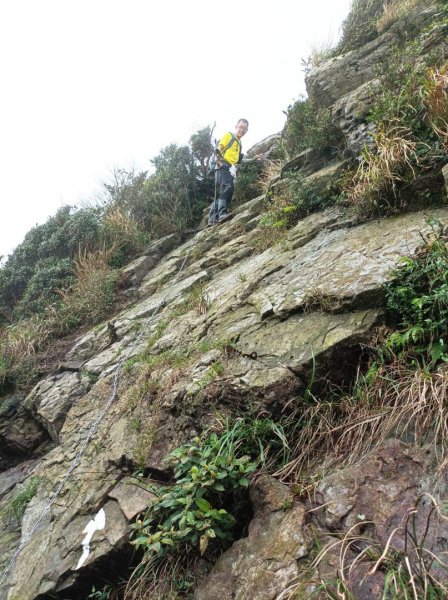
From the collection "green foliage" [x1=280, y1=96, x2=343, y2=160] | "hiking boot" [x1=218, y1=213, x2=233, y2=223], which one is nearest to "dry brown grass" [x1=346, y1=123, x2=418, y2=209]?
→ "green foliage" [x1=280, y1=96, x2=343, y2=160]

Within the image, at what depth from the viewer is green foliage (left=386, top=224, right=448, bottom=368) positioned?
2752 mm

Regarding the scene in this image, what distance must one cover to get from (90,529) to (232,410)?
160 centimetres

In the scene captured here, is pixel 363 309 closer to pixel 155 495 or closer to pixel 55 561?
pixel 155 495

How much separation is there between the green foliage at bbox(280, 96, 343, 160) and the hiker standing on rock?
0.98 m

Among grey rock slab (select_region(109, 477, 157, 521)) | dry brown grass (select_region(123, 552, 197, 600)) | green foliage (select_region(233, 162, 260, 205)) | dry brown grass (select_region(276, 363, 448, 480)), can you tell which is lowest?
dry brown grass (select_region(123, 552, 197, 600))

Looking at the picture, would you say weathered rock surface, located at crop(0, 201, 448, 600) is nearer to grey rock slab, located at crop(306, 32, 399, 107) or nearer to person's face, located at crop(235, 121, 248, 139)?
grey rock slab, located at crop(306, 32, 399, 107)

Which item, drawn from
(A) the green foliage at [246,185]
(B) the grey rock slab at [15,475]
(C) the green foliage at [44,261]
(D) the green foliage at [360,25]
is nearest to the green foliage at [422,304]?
(B) the grey rock slab at [15,475]

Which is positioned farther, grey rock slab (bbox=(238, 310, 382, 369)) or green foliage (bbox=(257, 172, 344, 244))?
green foliage (bbox=(257, 172, 344, 244))

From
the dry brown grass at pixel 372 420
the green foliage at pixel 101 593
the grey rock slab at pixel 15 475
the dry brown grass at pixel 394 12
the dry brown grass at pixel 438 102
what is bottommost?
the green foliage at pixel 101 593

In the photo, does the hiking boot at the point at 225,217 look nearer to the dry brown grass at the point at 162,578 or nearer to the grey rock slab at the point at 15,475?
the grey rock slab at the point at 15,475

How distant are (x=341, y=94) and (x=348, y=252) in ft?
15.7

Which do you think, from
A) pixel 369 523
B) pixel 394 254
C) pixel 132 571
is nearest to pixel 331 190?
pixel 394 254

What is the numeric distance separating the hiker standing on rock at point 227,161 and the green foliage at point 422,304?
18.1 feet

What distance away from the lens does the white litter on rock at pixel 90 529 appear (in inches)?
121
